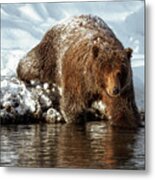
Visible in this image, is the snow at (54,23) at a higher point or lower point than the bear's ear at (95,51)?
higher

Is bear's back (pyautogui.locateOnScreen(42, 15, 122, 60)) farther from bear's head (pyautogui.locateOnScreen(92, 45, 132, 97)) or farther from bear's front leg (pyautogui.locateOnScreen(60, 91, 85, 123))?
bear's front leg (pyautogui.locateOnScreen(60, 91, 85, 123))

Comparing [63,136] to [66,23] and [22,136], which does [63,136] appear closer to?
[22,136]

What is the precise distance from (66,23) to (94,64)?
23 centimetres

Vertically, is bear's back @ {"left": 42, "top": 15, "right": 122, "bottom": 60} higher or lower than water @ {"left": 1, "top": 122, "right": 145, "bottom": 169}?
higher

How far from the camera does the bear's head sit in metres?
2.31

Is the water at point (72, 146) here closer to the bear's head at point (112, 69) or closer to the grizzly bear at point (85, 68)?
the grizzly bear at point (85, 68)

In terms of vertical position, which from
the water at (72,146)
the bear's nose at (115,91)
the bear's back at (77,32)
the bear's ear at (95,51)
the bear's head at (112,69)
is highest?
the bear's back at (77,32)

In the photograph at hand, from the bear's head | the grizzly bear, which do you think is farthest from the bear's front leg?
the bear's head

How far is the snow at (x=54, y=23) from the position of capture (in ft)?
7.52

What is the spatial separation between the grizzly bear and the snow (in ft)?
0.09

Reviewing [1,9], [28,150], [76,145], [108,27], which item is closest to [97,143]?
[76,145]

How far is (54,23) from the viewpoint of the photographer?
239 cm

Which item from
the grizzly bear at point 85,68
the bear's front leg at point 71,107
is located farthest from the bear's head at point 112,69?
the bear's front leg at point 71,107

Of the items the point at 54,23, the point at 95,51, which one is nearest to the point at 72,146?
the point at 95,51
